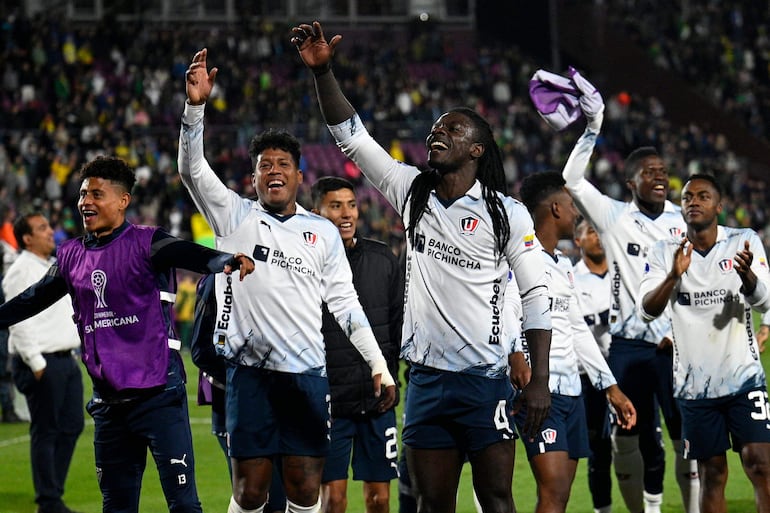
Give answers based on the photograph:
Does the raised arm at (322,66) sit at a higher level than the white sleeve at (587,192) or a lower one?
higher

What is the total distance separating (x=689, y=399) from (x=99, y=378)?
3474 millimetres

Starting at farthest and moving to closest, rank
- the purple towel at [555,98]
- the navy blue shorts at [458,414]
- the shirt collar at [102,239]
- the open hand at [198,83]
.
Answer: the purple towel at [555,98]
the shirt collar at [102,239]
the open hand at [198,83]
the navy blue shorts at [458,414]

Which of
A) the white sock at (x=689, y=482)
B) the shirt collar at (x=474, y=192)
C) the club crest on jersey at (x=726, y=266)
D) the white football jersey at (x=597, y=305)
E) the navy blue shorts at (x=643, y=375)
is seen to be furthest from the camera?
the white football jersey at (x=597, y=305)

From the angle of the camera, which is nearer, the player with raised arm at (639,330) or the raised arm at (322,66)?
the raised arm at (322,66)

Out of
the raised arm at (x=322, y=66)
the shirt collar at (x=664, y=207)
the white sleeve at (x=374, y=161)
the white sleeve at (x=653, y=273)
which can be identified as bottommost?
the white sleeve at (x=653, y=273)

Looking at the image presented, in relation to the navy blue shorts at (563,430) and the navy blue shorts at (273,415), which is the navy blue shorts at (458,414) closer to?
the navy blue shorts at (273,415)

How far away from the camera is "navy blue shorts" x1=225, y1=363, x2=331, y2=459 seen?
238 inches

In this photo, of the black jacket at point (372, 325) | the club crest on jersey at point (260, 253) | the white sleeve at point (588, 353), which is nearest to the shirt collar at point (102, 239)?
the club crest on jersey at point (260, 253)

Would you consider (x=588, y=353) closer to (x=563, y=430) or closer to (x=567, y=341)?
(x=567, y=341)

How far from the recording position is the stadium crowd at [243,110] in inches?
982

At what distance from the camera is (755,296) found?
696 centimetres

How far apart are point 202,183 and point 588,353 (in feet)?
8.55

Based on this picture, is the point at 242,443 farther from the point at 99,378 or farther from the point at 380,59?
the point at 380,59

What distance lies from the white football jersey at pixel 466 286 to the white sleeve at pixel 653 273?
195 centimetres
